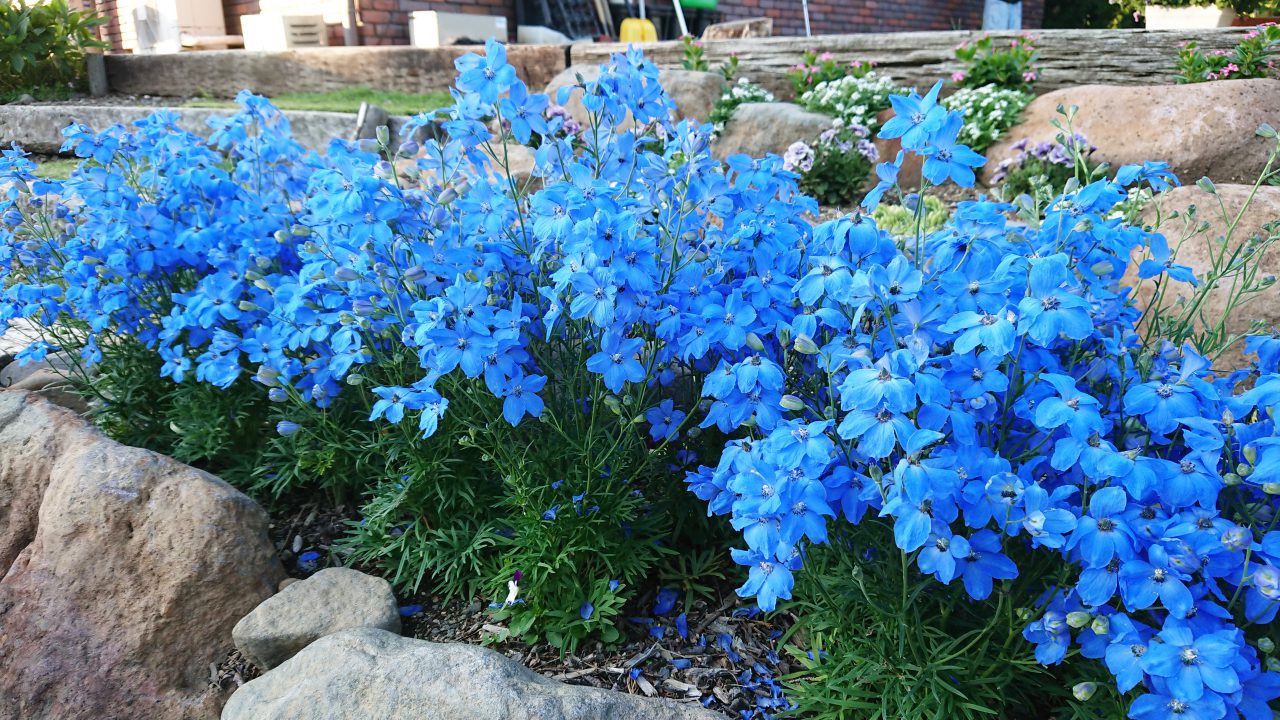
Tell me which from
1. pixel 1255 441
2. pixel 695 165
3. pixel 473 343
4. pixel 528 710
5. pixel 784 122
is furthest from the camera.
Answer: pixel 784 122

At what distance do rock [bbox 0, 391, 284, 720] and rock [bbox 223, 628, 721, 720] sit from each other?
0.49 meters

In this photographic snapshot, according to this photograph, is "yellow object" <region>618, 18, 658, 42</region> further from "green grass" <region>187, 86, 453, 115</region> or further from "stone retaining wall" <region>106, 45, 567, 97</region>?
"green grass" <region>187, 86, 453, 115</region>

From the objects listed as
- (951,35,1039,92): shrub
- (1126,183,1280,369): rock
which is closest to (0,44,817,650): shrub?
(1126,183,1280,369): rock

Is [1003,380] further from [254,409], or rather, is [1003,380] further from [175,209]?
[175,209]

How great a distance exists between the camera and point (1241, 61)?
5.23 m

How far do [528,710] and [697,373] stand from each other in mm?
836

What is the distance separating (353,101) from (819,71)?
3666 mm

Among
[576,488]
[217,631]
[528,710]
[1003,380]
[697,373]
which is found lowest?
[217,631]

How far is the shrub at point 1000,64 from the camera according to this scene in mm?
5656

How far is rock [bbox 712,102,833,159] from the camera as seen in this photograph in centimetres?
526

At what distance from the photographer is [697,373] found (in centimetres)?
203

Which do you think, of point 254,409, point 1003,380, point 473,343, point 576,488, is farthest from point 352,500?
point 1003,380

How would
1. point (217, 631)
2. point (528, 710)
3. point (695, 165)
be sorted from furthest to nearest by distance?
point (217, 631), point (695, 165), point (528, 710)

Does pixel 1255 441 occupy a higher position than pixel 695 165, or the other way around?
pixel 695 165
